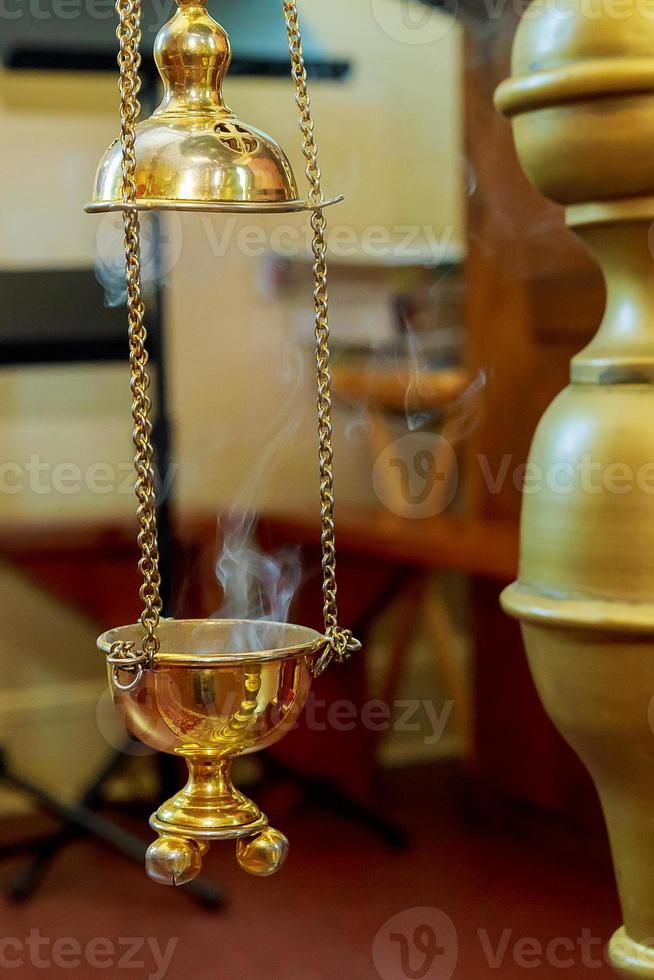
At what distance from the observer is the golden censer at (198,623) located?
633 millimetres

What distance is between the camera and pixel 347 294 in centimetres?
338

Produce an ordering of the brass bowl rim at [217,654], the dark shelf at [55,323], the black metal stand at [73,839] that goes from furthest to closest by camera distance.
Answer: the black metal stand at [73,839]
the dark shelf at [55,323]
the brass bowl rim at [217,654]

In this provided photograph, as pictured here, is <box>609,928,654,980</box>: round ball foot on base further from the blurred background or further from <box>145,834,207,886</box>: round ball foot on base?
the blurred background

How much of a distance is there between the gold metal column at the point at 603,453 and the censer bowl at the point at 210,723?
123 mm

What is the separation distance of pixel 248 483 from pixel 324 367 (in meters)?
2.87

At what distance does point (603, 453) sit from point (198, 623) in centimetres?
23

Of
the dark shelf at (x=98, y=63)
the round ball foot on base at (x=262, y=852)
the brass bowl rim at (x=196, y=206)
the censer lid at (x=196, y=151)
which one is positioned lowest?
the round ball foot on base at (x=262, y=852)

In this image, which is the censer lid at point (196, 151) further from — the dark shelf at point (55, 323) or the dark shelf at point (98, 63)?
the dark shelf at point (55, 323)

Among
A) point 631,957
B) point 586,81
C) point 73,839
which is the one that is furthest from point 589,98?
point 73,839

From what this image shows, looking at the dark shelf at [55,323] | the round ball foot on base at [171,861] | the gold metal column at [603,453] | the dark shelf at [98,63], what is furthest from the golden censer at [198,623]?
the dark shelf at [55,323]

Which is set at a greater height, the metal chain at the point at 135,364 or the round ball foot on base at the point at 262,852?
the metal chain at the point at 135,364

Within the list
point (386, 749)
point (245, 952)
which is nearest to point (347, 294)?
point (386, 749)

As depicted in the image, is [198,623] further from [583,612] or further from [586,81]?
[586,81]

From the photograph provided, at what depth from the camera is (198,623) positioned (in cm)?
72
